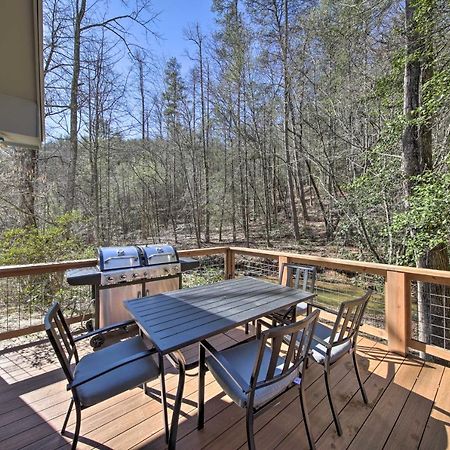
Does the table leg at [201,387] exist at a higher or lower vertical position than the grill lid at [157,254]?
lower

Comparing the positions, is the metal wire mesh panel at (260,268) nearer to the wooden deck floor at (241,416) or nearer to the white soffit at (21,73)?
the wooden deck floor at (241,416)

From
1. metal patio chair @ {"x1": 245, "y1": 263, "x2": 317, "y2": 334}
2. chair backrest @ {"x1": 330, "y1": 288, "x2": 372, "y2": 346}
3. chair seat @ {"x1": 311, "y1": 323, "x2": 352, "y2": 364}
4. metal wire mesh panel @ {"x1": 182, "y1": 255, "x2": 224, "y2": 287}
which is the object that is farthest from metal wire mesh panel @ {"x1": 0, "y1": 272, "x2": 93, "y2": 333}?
chair backrest @ {"x1": 330, "y1": 288, "x2": 372, "y2": 346}

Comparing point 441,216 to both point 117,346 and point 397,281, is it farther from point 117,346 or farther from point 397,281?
point 117,346

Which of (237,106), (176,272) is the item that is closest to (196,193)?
(237,106)

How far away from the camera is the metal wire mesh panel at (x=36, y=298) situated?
377 centimetres

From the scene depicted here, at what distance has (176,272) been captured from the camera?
3.22 metres

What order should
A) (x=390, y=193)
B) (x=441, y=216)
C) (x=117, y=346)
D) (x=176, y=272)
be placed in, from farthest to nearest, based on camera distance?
(x=390, y=193) → (x=441, y=216) → (x=176, y=272) → (x=117, y=346)

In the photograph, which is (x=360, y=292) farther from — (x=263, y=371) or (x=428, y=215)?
(x=263, y=371)

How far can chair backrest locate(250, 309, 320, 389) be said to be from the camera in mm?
1340

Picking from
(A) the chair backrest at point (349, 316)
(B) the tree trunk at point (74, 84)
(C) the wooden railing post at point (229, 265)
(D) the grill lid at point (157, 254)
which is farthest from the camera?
(B) the tree trunk at point (74, 84)

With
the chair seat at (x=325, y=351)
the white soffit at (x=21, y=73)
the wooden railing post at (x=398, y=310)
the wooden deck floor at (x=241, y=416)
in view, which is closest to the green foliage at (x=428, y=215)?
the wooden railing post at (x=398, y=310)

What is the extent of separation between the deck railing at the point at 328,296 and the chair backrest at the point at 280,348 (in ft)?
4.88

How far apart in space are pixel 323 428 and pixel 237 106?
35.4 feet

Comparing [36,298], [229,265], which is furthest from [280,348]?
[36,298]
